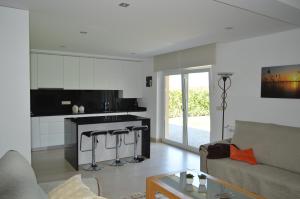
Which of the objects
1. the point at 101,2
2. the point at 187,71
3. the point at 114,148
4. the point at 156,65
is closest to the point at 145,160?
the point at 114,148

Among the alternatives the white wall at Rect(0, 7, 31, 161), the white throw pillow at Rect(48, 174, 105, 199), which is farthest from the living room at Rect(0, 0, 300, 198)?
the white throw pillow at Rect(48, 174, 105, 199)

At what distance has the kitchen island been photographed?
4427 millimetres

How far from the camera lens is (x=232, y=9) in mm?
2779

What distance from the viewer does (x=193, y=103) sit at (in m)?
5.81

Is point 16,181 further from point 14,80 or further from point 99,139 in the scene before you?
point 99,139

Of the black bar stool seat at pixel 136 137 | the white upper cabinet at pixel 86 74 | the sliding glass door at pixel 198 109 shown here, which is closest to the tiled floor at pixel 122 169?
the black bar stool seat at pixel 136 137

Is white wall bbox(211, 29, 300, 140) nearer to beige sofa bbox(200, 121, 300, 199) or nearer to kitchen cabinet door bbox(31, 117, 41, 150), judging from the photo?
beige sofa bbox(200, 121, 300, 199)

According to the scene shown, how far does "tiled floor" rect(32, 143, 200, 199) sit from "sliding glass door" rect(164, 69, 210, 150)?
49cm

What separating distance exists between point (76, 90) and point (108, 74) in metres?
1.02

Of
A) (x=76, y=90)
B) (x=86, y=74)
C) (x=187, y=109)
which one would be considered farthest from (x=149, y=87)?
(x=76, y=90)

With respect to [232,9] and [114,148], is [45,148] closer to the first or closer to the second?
[114,148]

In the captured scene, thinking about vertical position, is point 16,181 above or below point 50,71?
below

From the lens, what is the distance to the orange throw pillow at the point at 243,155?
3.42m

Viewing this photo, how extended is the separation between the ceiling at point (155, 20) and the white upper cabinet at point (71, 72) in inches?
52.0
